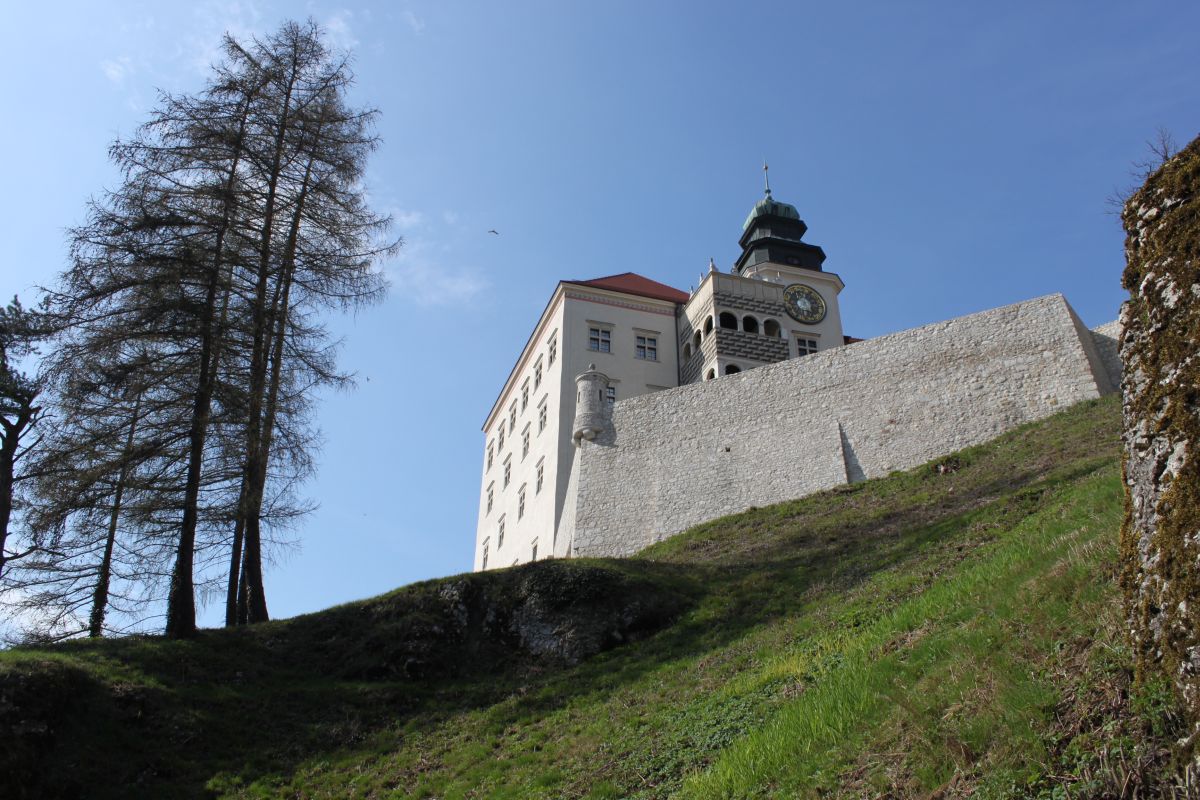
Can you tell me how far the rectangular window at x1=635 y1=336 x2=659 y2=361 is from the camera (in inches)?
1458

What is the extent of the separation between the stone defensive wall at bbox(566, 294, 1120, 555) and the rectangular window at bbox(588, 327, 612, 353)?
6.89m

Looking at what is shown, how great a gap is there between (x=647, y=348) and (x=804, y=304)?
288 inches

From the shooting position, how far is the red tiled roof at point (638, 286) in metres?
38.3

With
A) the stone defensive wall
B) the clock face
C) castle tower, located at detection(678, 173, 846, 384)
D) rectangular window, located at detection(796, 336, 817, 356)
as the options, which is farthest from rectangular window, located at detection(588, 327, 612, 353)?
rectangular window, located at detection(796, 336, 817, 356)

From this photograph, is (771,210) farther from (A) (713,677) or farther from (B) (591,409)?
(A) (713,677)

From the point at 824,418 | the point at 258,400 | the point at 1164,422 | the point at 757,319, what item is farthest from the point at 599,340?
the point at 1164,422

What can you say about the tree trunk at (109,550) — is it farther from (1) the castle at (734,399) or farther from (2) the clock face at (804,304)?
(2) the clock face at (804,304)

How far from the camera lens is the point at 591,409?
97.9 ft

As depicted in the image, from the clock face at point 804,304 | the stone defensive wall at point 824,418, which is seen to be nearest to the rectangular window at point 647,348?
the clock face at point 804,304

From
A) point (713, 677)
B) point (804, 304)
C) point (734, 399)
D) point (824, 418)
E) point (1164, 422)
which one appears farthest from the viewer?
point (804, 304)

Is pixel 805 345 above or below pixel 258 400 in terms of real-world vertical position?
above

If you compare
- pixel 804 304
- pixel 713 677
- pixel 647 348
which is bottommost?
pixel 713 677

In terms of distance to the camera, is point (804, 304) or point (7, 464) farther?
point (804, 304)

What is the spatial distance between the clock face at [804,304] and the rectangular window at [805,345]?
0.83 meters
